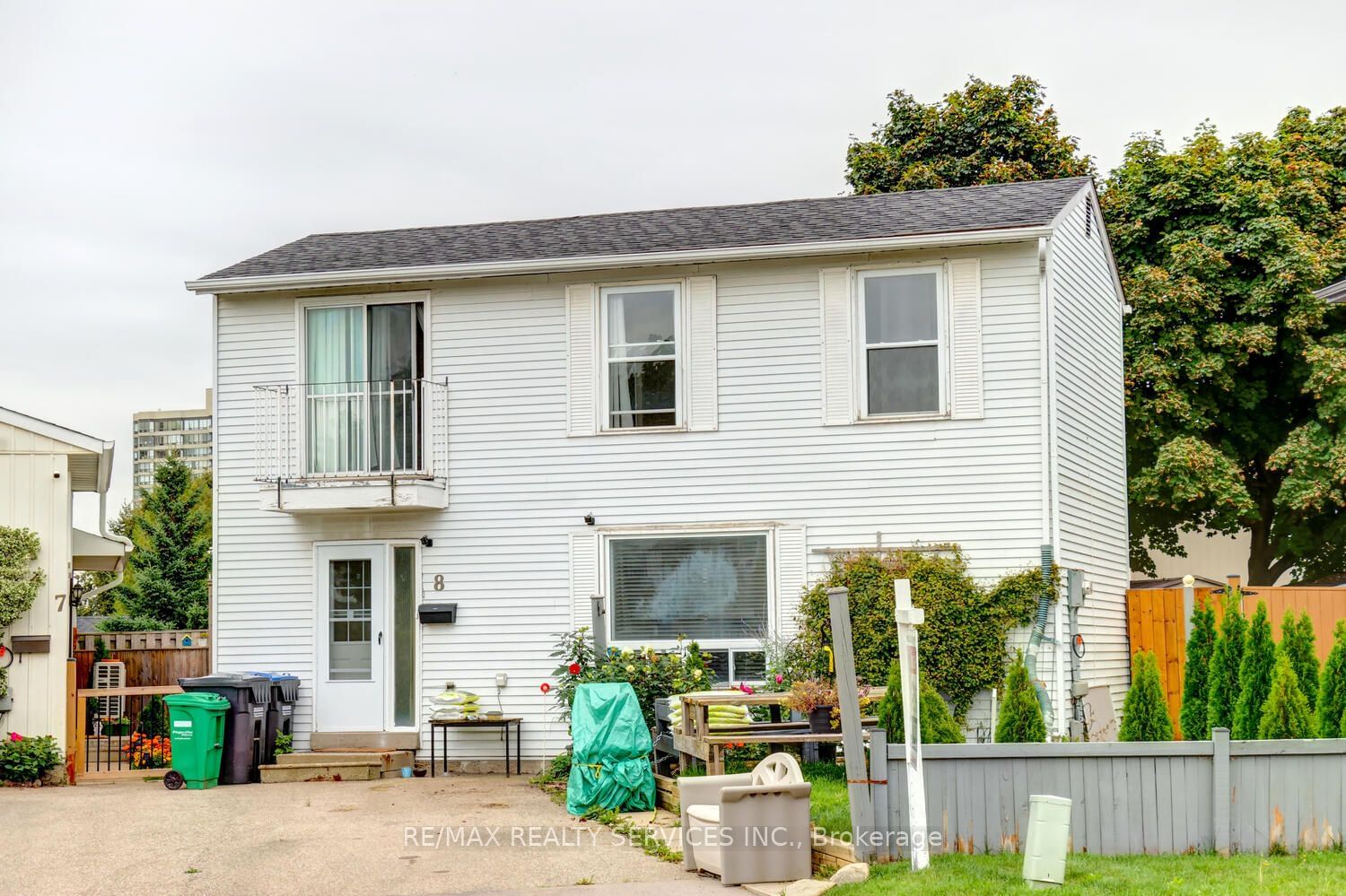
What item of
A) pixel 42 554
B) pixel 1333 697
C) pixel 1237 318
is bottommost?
pixel 1333 697

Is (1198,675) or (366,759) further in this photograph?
(366,759)

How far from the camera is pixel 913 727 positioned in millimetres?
8781

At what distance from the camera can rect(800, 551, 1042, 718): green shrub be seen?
547 inches

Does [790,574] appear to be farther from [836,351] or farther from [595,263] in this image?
[595,263]

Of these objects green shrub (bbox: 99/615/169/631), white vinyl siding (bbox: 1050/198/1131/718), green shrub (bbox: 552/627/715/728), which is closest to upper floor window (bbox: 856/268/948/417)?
white vinyl siding (bbox: 1050/198/1131/718)

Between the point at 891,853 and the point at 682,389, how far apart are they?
694 cm

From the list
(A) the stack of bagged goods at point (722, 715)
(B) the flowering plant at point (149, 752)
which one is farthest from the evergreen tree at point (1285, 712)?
(B) the flowering plant at point (149, 752)

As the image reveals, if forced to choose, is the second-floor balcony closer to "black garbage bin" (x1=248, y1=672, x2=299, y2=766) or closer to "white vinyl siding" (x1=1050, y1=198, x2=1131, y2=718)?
"black garbage bin" (x1=248, y1=672, x2=299, y2=766)

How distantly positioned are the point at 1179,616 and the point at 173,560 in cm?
2189

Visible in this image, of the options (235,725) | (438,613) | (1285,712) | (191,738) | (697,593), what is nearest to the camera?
(1285,712)

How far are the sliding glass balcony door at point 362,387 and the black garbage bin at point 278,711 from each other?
7.18ft

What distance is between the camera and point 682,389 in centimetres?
1505

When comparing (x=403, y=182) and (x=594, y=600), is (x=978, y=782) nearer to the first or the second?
(x=594, y=600)

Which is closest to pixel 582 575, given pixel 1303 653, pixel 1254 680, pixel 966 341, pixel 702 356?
pixel 702 356
